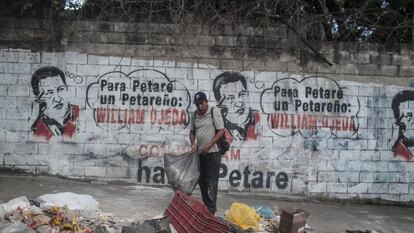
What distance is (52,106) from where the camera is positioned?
8391 mm

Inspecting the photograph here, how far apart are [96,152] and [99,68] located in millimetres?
1375

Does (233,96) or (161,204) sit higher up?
(233,96)

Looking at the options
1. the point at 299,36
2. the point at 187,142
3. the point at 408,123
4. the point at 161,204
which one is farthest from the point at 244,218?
the point at 408,123

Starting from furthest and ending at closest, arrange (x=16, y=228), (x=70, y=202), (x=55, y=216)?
(x=70, y=202), (x=55, y=216), (x=16, y=228)

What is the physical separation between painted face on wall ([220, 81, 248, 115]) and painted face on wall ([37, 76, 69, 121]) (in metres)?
2.58

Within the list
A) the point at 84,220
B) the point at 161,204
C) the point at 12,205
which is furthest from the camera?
the point at 161,204

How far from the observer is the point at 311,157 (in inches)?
340

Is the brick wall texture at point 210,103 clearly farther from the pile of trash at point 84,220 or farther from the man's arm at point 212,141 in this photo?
the man's arm at point 212,141

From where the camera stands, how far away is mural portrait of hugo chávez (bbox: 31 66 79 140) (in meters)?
8.37

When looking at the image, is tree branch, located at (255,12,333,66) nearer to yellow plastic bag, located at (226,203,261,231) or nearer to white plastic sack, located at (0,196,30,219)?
yellow plastic bag, located at (226,203,261,231)

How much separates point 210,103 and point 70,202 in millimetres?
3062

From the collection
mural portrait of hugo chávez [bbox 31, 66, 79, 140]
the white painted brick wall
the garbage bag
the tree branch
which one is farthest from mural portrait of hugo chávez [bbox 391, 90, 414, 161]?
mural portrait of hugo chávez [bbox 31, 66, 79, 140]

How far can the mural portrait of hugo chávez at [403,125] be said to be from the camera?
8.75 meters

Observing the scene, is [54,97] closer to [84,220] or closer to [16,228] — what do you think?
[84,220]
